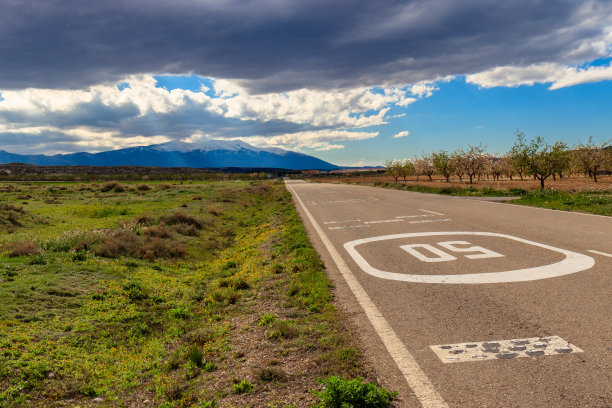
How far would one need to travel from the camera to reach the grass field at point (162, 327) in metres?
4.13

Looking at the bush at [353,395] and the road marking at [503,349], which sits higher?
the road marking at [503,349]

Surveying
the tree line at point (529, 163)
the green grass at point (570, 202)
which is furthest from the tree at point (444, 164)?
the green grass at point (570, 202)

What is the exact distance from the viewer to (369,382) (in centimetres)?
352

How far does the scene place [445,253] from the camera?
8.65m

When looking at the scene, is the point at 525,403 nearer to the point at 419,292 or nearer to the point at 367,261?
the point at 419,292

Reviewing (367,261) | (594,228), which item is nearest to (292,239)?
(367,261)

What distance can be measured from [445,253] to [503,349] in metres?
4.79

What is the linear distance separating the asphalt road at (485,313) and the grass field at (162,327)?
1.74 feet

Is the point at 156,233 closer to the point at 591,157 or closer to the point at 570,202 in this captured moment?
the point at 570,202

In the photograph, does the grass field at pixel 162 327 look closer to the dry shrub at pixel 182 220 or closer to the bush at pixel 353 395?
the bush at pixel 353 395

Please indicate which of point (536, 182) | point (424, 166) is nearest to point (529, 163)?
point (536, 182)

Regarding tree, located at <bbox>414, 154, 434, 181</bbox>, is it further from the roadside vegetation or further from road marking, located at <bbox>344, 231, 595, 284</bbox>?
road marking, located at <bbox>344, 231, 595, 284</bbox>

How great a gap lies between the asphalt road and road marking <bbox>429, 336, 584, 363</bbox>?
0.01m

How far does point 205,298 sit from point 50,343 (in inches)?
111
